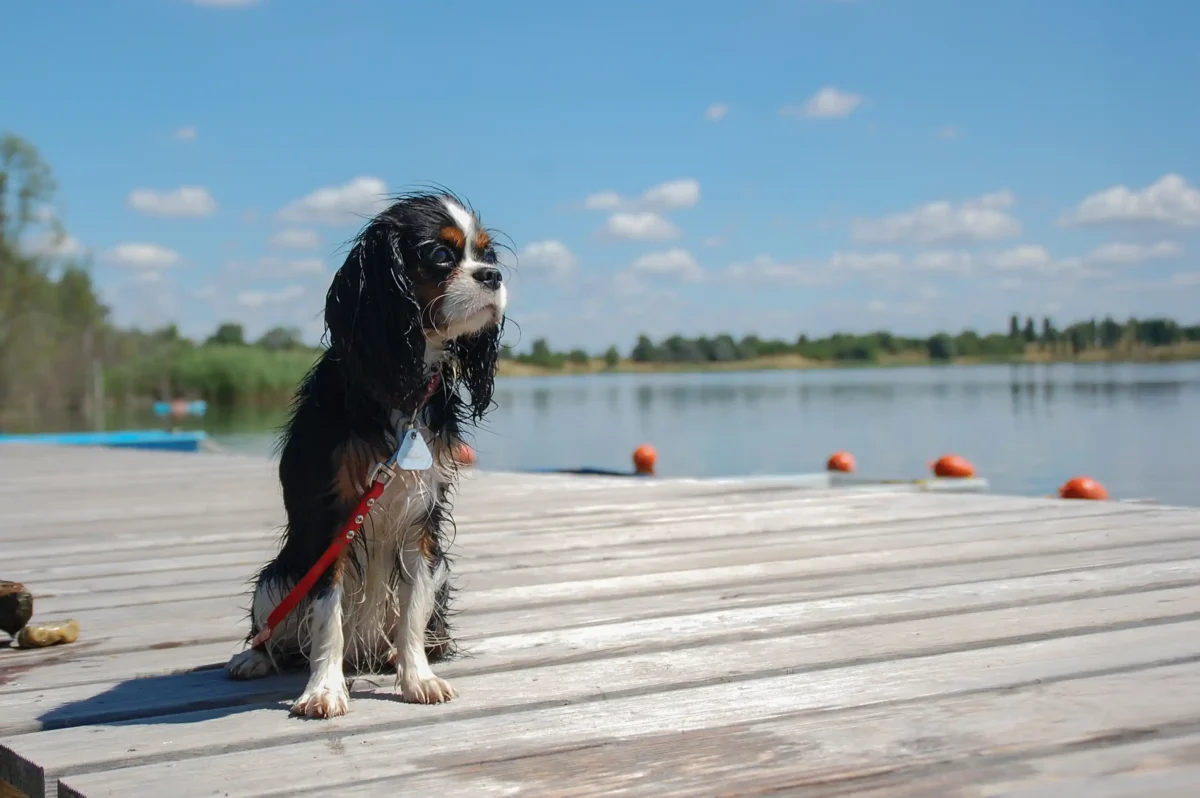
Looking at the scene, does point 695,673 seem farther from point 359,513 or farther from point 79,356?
point 79,356

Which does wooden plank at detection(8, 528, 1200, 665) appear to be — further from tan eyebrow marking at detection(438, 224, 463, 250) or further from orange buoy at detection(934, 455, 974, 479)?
orange buoy at detection(934, 455, 974, 479)

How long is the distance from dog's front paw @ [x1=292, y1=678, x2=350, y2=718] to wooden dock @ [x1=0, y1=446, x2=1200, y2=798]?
0.04m

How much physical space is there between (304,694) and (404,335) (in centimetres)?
85

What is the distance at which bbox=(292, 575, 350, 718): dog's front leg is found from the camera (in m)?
2.51

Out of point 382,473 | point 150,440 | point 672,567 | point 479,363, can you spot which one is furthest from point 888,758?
point 150,440

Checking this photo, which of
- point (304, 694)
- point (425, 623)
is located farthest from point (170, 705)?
point (425, 623)

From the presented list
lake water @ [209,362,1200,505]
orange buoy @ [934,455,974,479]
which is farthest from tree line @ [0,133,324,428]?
orange buoy @ [934,455,974,479]

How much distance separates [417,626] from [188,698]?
0.56 m

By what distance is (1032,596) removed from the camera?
354 cm

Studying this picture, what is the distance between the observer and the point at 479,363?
2.90 metres

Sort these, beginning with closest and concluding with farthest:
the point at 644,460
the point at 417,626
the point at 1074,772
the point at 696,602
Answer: the point at 1074,772 < the point at 417,626 < the point at 696,602 < the point at 644,460

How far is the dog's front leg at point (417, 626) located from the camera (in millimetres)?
2613

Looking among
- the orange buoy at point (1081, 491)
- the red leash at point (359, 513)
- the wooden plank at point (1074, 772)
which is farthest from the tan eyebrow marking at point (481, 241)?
the orange buoy at point (1081, 491)

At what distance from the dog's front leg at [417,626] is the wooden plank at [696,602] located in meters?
0.55
